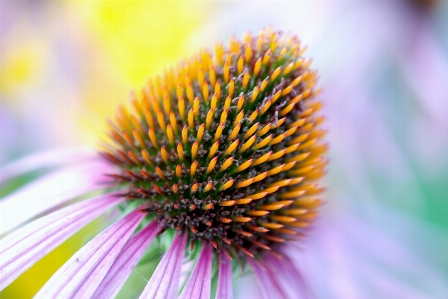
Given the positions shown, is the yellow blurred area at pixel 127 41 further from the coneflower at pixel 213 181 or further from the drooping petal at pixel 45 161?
the coneflower at pixel 213 181

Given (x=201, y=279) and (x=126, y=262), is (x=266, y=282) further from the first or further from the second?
(x=126, y=262)

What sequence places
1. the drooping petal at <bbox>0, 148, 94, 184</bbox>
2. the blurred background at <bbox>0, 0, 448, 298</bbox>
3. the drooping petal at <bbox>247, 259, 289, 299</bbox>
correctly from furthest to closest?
the blurred background at <bbox>0, 0, 448, 298</bbox> < the drooping petal at <bbox>0, 148, 94, 184</bbox> < the drooping petal at <bbox>247, 259, 289, 299</bbox>

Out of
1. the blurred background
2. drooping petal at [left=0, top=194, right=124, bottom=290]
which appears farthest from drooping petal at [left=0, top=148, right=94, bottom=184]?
the blurred background

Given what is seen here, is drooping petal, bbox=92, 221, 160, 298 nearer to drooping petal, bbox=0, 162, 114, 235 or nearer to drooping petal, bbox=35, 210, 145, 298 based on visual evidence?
drooping petal, bbox=35, 210, 145, 298

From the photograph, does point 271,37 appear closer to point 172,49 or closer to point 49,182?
point 49,182

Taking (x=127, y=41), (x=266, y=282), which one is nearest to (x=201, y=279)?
(x=266, y=282)

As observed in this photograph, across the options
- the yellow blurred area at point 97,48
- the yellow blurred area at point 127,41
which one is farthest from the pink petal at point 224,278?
the yellow blurred area at point 127,41
